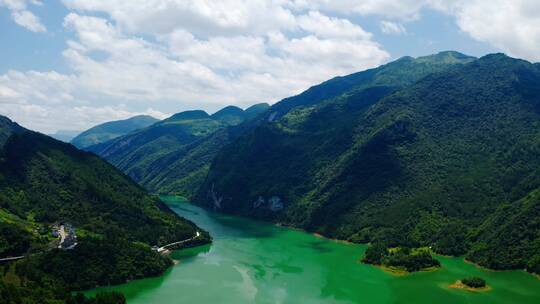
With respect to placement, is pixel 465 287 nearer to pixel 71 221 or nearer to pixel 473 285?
pixel 473 285

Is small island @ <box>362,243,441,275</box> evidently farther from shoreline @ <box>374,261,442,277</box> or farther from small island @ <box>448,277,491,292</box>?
small island @ <box>448,277,491,292</box>

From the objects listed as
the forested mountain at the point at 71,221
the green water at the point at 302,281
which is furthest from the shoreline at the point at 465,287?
the forested mountain at the point at 71,221

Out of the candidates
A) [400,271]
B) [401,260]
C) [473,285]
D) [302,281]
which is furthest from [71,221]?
[473,285]

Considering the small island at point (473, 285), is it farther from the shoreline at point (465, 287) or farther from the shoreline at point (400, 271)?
the shoreline at point (400, 271)

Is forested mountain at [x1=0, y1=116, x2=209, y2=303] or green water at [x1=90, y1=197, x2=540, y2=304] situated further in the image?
green water at [x1=90, y1=197, x2=540, y2=304]

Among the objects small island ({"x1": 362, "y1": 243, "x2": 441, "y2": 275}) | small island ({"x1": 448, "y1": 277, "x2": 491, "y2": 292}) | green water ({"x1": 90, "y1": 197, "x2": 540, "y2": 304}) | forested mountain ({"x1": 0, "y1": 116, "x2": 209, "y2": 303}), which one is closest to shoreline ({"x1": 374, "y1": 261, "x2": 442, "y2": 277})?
small island ({"x1": 362, "y1": 243, "x2": 441, "y2": 275})

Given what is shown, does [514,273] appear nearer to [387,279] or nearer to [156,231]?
[387,279]
